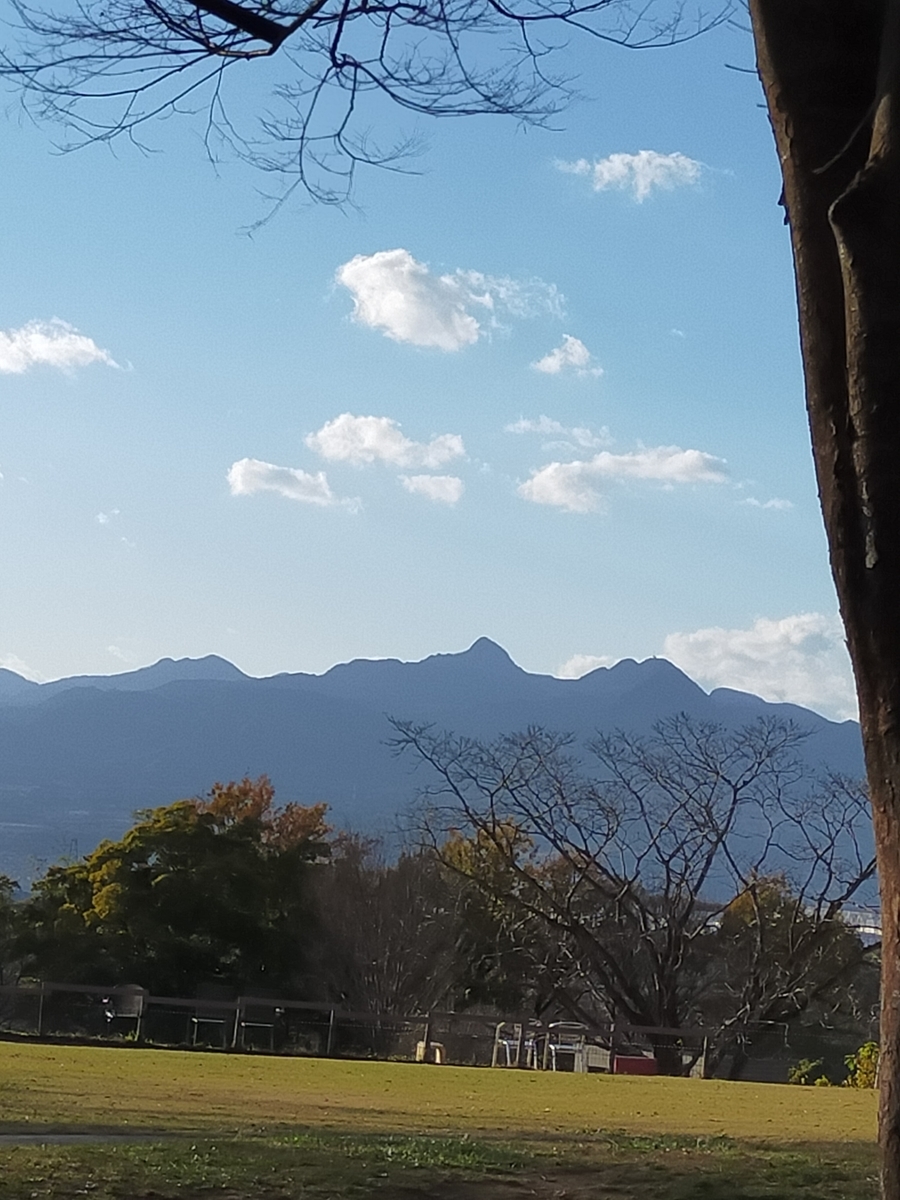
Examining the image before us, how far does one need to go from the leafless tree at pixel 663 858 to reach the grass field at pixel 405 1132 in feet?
41.3

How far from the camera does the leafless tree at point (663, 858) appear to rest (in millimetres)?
33250

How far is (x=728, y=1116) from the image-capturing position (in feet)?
48.8

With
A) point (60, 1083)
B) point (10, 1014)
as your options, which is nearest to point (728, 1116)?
point (60, 1083)

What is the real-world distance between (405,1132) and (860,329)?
7959 millimetres

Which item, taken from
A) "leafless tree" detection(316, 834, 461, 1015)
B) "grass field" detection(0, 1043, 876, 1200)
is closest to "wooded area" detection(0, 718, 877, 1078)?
"leafless tree" detection(316, 834, 461, 1015)

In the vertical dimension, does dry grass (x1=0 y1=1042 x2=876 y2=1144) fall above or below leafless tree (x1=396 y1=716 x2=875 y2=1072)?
below

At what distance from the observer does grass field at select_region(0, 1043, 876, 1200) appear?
7133mm

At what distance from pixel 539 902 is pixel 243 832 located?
7116 mm

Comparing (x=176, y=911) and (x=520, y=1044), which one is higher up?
(x=176, y=911)

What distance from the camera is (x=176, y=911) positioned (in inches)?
1348

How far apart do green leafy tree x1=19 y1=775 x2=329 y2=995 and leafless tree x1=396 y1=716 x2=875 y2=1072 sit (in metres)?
4.10

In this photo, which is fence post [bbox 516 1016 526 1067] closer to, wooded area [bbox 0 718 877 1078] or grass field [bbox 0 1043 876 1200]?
grass field [bbox 0 1043 876 1200]

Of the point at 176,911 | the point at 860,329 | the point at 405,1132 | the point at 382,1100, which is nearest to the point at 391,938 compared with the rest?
the point at 176,911

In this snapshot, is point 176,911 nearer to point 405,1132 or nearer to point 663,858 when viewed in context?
point 663,858
